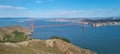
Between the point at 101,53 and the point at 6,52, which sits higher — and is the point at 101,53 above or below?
below

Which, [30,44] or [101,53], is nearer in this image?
[30,44]

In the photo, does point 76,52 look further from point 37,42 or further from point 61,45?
point 37,42

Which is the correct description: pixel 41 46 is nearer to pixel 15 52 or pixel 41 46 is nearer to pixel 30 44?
pixel 30 44

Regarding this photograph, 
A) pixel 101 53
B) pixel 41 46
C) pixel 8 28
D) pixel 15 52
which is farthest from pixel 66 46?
pixel 8 28

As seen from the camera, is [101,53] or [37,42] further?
[101,53]

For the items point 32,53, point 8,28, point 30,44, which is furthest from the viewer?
point 8,28

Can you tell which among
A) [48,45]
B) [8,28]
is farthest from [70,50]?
[8,28]

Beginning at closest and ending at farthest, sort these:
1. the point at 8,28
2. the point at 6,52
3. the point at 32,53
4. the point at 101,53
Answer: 1. the point at 6,52
2. the point at 32,53
3. the point at 101,53
4. the point at 8,28

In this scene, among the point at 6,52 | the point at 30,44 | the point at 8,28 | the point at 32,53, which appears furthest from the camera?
the point at 8,28

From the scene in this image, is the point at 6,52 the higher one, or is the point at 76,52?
the point at 6,52
